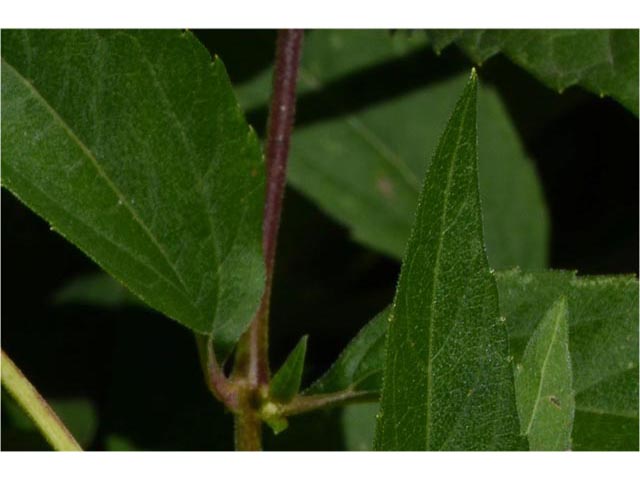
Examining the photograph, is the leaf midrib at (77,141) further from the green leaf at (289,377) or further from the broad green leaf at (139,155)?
the green leaf at (289,377)

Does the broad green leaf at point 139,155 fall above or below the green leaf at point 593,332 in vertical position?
above

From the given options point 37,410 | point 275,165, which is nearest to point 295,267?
point 275,165

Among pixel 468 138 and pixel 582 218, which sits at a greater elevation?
pixel 582 218

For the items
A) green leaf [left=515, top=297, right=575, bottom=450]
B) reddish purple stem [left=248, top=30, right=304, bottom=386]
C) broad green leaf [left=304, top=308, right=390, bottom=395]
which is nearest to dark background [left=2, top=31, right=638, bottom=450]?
reddish purple stem [left=248, top=30, right=304, bottom=386]

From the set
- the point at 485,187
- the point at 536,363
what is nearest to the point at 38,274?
the point at 485,187

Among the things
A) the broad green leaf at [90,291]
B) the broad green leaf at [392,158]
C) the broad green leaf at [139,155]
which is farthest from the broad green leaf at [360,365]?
the broad green leaf at [90,291]
